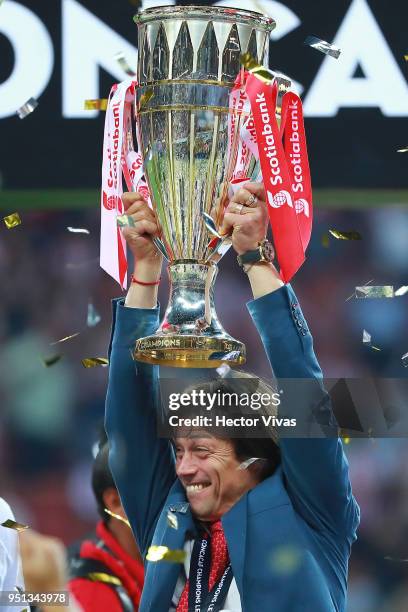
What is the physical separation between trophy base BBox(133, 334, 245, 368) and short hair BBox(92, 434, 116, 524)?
176 centimetres

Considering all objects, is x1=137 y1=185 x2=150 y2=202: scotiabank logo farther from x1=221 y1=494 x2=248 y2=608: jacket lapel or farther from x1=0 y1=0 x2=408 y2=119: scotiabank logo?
x1=0 y1=0 x2=408 y2=119: scotiabank logo

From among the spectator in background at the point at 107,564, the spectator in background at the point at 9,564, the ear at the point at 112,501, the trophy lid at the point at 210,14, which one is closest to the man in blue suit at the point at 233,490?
the trophy lid at the point at 210,14

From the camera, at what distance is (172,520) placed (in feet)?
9.37

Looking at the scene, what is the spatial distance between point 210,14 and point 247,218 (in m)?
0.33

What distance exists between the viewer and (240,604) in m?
2.80

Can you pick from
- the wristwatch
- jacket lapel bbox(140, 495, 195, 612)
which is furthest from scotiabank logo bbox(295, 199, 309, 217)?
jacket lapel bbox(140, 495, 195, 612)

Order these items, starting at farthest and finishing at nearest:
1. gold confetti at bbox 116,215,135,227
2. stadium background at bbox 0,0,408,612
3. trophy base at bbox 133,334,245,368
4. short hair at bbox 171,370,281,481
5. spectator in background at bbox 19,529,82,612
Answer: stadium background at bbox 0,0,408,612, spectator in background at bbox 19,529,82,612, short hair at bbox 171,370,281,481, gold confetti at bbox 116,215,135,227, trophy base at bbox 133,334,245,368

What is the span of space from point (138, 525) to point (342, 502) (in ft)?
1.28

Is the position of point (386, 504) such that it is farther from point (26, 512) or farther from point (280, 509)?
point (280, 509)

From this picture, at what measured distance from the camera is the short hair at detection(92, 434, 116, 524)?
4.40 meters

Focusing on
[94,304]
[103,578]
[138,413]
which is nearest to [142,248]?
[138,413]

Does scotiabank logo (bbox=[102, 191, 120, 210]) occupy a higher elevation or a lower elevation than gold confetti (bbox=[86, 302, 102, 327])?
higher

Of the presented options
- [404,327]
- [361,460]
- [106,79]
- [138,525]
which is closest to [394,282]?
[404,327]

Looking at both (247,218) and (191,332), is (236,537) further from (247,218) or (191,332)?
(247,218)
